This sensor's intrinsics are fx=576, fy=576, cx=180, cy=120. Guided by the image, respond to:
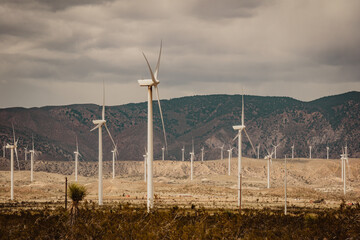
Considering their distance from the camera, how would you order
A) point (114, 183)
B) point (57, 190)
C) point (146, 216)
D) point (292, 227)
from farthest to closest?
point (114, 183), point (57, 190), point (292, 227), point (146, 216)

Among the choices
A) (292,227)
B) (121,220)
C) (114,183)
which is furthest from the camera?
(114,183)

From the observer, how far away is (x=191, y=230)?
42.5 meters

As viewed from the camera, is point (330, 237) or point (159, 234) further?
point (330, 237)

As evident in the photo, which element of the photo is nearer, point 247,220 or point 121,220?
point 121,220

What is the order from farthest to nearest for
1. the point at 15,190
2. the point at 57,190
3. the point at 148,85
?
the point at 57,190
the point at 15,190
the point at 148,85

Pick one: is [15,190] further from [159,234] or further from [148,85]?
[159,234]

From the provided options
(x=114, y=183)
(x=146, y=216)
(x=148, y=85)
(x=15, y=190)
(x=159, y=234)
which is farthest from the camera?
(x=114, y=183)

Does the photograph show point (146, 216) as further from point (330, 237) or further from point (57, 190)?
point (57, 190)

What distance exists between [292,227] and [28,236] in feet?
78.7

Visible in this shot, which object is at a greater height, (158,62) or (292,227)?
(158,62)

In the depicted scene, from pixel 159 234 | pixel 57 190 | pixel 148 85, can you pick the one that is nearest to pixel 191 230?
pixel 159 234

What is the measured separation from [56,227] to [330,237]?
22167 mm

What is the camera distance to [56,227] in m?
46.2

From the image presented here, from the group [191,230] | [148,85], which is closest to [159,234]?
[191,230]
